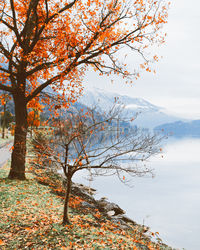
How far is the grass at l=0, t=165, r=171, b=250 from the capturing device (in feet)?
25.2

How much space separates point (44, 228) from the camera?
8.65 m

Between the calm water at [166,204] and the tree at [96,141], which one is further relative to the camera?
the calm water at [166,204]

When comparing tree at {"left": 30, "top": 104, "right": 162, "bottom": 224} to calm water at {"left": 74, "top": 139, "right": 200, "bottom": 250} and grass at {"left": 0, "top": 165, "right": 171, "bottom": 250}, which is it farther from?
calm water at {"left": 74, "top": 139, "right": 200, "bottom": 250}

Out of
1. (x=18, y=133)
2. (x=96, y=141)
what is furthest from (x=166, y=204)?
(x=96, y=141)

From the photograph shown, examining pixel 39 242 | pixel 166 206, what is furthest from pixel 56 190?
pixel 166 206

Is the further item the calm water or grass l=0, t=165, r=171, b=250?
the calm water

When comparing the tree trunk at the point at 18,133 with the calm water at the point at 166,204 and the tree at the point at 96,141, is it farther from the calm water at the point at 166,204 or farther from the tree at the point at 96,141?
the calm water at the point at 166,204

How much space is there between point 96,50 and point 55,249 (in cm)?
1105

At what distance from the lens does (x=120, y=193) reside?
36.3 m

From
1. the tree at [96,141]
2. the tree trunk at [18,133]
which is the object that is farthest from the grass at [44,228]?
Answer: the tree trunk at [18,133]

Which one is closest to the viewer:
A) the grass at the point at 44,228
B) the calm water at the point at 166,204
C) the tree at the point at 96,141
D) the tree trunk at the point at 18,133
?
the grass at the point at 44,228

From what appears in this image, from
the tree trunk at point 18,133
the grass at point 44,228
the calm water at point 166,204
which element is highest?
the tree trunk at point 18,133

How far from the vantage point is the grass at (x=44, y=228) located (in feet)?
25.2

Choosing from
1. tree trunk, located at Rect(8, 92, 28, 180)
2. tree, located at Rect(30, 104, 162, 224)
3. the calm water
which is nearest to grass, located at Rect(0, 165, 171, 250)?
tree, located at Rect(30, 104, 162, 224)
